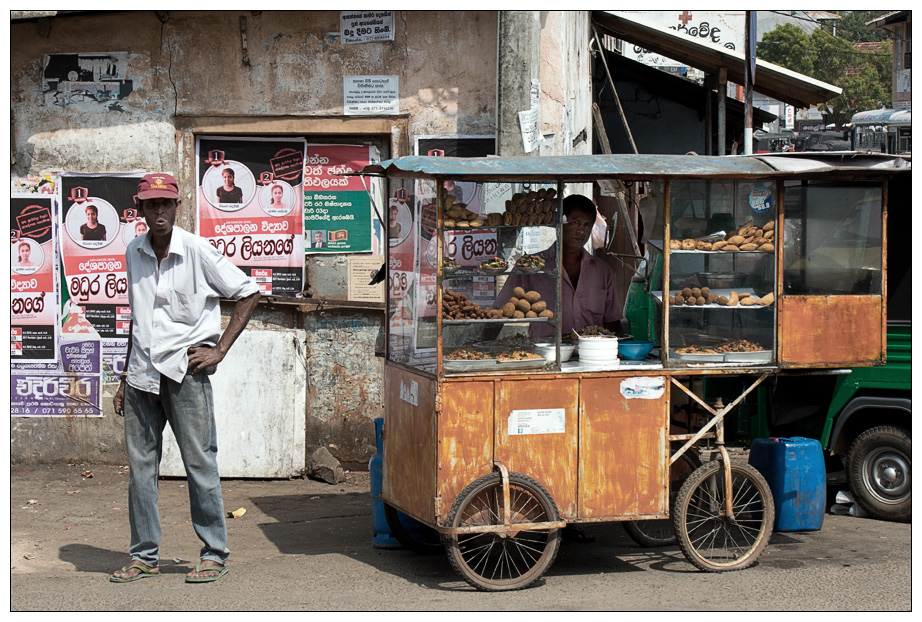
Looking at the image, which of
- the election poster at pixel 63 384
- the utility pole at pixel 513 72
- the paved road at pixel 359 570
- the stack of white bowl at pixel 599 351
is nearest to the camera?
the paved road at pixel 359 570

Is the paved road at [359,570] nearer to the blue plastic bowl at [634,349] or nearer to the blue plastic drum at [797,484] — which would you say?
the blue plastic drum at [797,484]

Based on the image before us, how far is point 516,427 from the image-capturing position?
484 cm

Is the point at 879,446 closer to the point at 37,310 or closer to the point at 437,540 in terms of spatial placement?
the point at 437,540

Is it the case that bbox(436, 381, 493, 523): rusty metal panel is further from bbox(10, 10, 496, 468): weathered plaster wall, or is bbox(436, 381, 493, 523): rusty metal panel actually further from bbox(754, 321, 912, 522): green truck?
bbox(10, 10, 496, 468): weathered plaster wall

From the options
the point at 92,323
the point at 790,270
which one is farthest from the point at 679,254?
Result: the point at 92,323

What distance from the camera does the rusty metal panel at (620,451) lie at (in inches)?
195

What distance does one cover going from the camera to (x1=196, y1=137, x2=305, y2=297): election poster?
7.43 meters

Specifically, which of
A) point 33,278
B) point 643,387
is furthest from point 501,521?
point 33,278

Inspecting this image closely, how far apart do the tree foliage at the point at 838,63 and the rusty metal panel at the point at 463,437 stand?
4705 cm

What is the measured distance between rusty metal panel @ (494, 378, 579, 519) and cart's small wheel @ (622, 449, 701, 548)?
786 millimetres

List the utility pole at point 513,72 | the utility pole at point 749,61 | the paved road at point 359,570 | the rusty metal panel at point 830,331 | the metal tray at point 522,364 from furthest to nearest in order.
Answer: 1. the utility pole at point 749,61
2. the utility pole at point 513,72
3. the rusty metal panel at point 830,331
4. the metal tray at point 522,364
5. the paved road at point 359,570

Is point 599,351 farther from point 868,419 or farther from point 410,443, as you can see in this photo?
point 868,419

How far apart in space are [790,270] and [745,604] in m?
1.93

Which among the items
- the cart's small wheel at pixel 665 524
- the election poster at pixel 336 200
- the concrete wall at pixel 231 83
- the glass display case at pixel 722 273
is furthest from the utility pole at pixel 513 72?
the cart's small wheel at pixel 665 524
